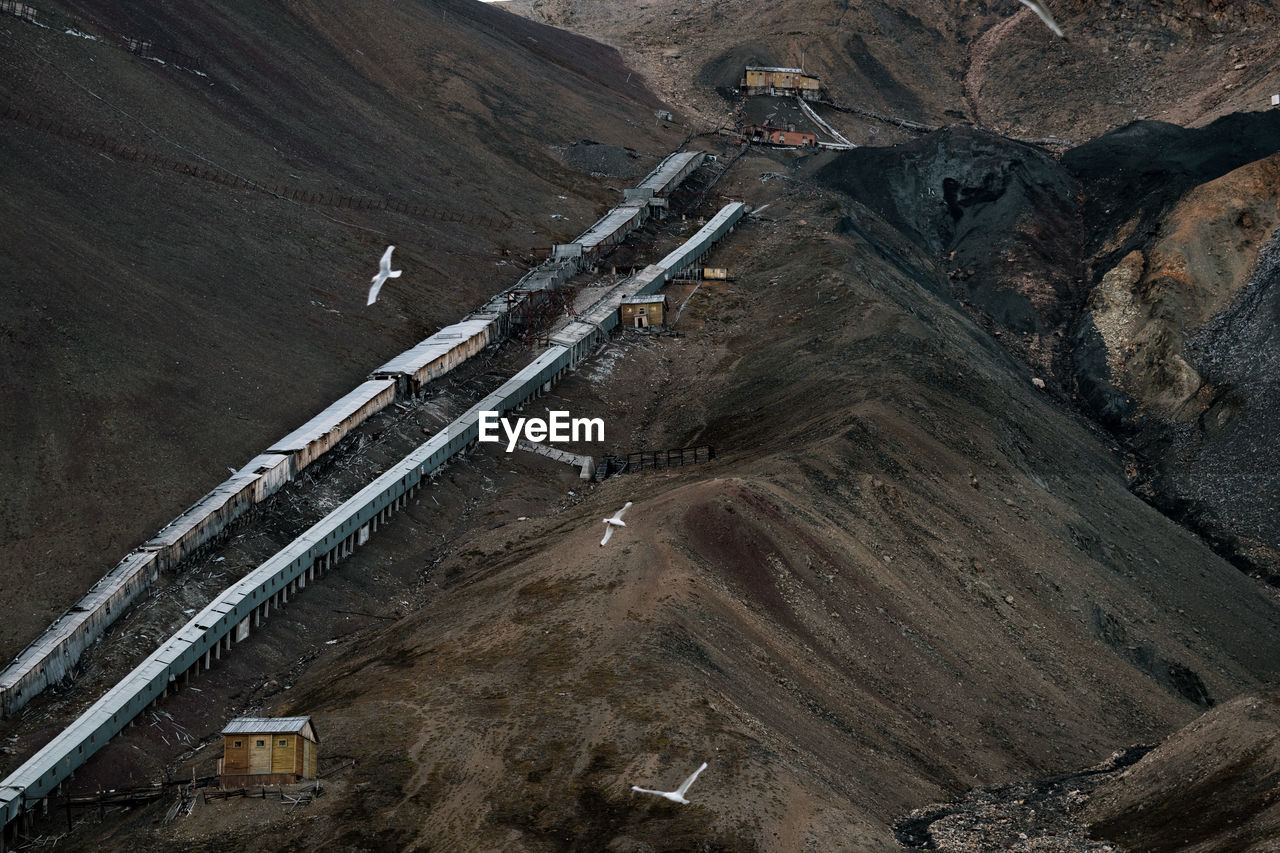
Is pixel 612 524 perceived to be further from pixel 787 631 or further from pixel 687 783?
pixel 687 783

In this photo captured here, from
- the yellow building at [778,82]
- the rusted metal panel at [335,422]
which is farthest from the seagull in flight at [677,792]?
the yellow building at [778,82]

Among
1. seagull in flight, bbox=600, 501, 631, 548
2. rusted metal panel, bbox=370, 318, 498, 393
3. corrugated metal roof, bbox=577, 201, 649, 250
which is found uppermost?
corrugated metal roof, bbox=577, 201, 649, 250

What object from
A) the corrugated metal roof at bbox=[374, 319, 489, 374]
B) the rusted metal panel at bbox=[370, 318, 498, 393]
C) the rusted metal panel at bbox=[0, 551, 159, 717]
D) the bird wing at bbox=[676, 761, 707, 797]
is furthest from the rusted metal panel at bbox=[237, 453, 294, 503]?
the bird wing at bbox=[676, 761, 707, 797]

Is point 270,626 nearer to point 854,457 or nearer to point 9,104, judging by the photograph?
point 854,457

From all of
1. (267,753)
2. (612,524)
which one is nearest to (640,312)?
(612,524)

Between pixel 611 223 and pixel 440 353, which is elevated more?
pixel 611 223

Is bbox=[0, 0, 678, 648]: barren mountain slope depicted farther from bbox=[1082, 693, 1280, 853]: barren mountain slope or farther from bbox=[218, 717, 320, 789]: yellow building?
bbox=[1082, 693, 1280, 853]: barren mountain slope
